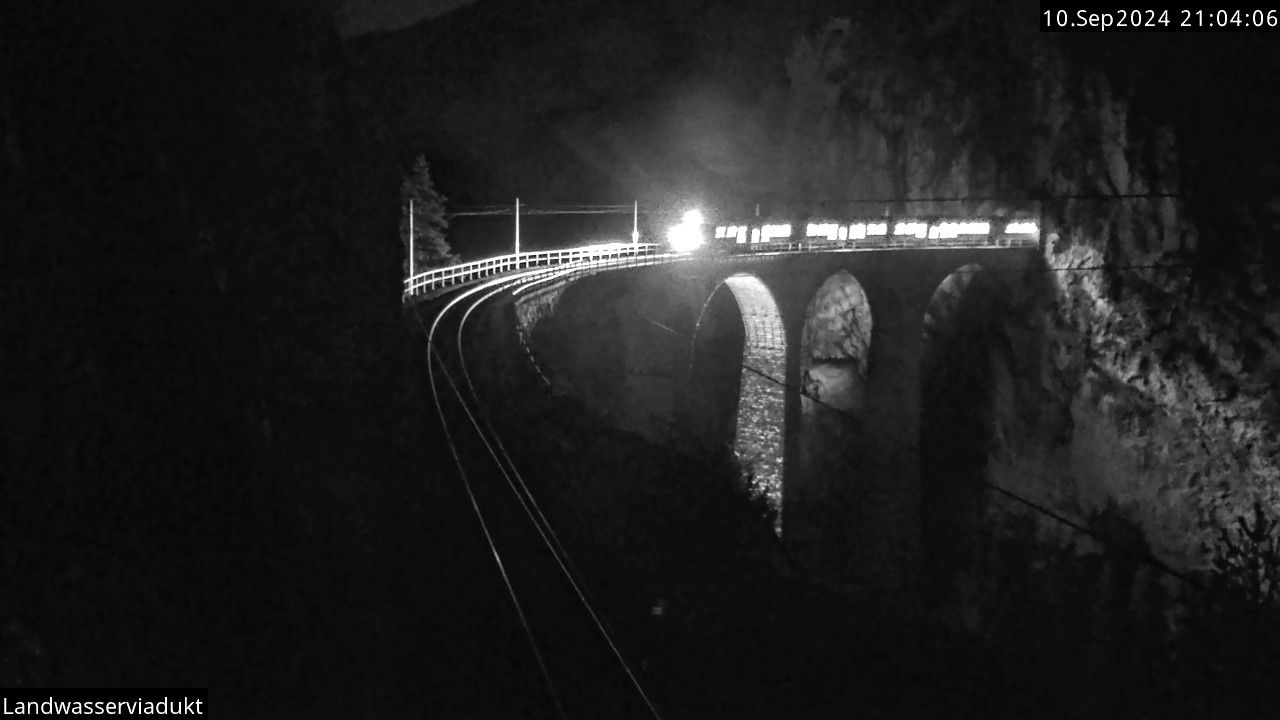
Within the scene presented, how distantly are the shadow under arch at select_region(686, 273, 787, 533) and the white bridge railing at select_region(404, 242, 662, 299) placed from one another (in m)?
4.25

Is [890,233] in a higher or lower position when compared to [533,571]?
higher

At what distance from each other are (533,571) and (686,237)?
2510 centimetres

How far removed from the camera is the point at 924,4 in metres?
38.6

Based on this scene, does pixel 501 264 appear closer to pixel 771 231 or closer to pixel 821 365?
pixel 771 231

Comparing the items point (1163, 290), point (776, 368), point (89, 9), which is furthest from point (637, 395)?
point (89, 9)

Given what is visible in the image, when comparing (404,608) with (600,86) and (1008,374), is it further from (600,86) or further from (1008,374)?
(600,86)

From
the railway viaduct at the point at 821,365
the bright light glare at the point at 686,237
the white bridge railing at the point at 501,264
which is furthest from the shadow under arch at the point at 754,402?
the white bridge railing at the point at 501,264

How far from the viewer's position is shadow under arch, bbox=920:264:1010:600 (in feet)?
118

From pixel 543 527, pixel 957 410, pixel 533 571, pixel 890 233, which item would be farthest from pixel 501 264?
pixel 533 571

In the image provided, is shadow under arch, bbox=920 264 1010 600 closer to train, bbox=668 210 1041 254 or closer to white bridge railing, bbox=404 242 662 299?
train, bbox=668 210 1041 254

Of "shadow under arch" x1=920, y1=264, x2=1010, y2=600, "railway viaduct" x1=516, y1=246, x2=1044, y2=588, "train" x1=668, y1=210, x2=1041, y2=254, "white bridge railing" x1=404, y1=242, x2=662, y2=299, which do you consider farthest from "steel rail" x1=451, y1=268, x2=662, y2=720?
"shadow under arch" x1=920, y1=264, x2=1010, y2=600

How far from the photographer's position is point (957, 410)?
37844 millimetres

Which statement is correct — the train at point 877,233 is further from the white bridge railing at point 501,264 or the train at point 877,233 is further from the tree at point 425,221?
the tree at point 425,221

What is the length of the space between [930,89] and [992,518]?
1903cm
